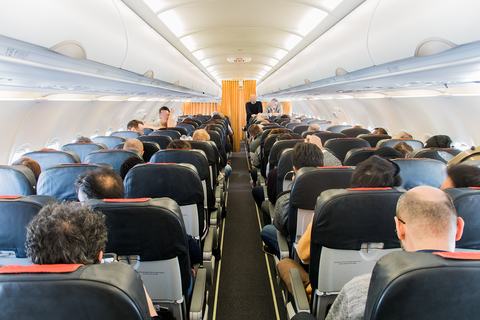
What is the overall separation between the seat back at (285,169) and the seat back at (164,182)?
4.27ft

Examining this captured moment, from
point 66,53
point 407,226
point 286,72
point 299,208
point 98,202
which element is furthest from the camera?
point 286,72

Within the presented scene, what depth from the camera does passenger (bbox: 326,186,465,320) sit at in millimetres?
1277

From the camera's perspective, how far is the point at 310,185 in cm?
233

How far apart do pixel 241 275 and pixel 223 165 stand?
10.6 feet

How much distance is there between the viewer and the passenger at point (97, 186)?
6.88 ft

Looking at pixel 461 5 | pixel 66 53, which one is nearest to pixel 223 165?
pixel 66 53

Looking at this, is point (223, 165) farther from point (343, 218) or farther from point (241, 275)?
point (343, 218)

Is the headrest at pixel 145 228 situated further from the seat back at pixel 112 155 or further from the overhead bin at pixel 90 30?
the seat back at pixel 112 155

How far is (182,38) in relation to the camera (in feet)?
21.0

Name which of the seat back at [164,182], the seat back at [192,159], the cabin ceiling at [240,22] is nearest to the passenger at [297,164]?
the seat back at [164,182]

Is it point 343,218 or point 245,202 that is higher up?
point 343,218

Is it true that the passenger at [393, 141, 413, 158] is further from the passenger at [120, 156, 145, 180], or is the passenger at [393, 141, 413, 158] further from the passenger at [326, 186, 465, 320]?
the passenger at [120, 156, 145, 180]

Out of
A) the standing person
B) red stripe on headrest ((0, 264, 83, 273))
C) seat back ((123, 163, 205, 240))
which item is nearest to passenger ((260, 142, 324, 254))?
seat back ((123, 163, 205, 240))

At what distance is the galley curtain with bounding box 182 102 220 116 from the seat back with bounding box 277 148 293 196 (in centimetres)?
2040
